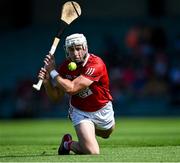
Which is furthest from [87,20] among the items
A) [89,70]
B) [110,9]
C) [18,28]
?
[89,70]

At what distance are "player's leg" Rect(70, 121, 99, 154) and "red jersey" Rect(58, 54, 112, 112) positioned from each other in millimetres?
308

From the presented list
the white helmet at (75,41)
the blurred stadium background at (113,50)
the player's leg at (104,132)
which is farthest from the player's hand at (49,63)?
the blurred stadium background at (113,50)

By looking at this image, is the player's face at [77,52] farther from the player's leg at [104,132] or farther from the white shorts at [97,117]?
the player's leg at [104,132]

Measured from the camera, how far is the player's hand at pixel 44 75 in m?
10.8

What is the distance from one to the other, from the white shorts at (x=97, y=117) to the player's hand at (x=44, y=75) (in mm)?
643

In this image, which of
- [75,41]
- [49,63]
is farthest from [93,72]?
[49,63]

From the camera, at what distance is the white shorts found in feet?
37.2

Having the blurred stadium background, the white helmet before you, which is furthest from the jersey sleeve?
the blurred stadium background

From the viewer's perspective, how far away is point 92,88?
11.4 m

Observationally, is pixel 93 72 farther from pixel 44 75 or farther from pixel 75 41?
pixel 44 75

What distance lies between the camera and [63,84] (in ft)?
35.7

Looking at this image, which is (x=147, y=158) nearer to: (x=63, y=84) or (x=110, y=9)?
(x=63, y=84)

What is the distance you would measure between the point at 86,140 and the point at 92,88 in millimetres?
883

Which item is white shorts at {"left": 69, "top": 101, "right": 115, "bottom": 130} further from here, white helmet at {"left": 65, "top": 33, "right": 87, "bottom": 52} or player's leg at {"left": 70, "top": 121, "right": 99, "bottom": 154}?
white helmet at {"left": 65, "top": 33, "right": 87, "bottom": 52}
